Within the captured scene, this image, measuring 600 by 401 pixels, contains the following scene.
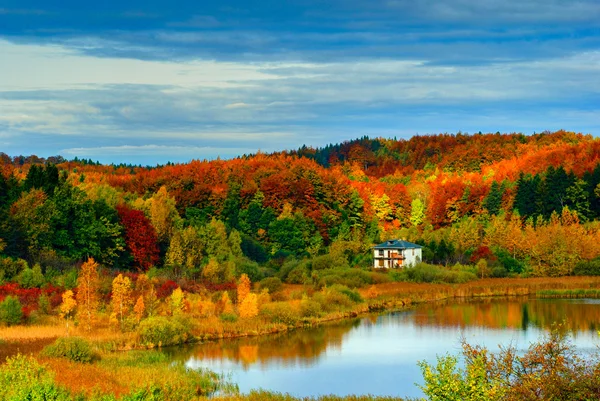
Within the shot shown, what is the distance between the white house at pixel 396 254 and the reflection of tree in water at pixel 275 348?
3386 cm

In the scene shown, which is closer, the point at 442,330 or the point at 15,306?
the point at 15,306

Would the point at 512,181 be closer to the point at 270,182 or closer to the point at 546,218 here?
the point at 546,218

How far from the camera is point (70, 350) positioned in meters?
29.2

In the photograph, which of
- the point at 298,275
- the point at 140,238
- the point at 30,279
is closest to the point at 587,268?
the point at 298,275

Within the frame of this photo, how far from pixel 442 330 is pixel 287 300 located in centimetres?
1209

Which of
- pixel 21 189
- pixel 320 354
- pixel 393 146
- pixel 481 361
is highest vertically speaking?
pixel 393 146

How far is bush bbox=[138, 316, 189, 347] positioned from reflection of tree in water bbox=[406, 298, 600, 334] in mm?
13684

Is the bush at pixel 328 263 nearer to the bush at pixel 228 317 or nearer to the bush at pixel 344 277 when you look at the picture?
the bush at pixel 344 277

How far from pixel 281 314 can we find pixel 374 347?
744 cm

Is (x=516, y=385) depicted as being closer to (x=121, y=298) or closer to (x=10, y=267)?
(x=121, y=298)

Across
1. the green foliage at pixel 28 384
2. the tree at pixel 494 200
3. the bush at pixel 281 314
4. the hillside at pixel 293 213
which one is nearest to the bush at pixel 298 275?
the hillside at pixel 293 213

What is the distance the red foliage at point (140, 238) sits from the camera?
6231 cm

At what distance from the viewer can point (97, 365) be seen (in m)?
28.9

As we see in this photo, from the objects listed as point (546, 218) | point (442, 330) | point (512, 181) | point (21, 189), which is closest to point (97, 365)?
point (442, 330)
